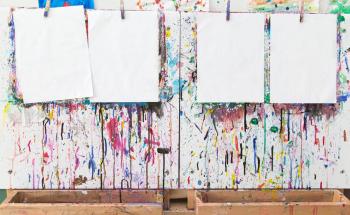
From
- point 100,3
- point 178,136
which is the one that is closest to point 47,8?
point 100,3

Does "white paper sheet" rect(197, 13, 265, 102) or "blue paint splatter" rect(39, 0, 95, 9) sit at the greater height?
"blue paint splatter" rect(39, 0, 95, 9)

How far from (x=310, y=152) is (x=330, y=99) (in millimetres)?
231

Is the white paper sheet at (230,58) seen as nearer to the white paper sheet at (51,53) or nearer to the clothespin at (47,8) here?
the white paper sheet at (51,53)

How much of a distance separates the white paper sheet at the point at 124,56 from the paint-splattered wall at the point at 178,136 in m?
0.04

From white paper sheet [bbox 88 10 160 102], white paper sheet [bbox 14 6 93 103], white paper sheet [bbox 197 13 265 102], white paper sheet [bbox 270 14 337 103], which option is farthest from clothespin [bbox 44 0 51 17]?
white paper sheet [bbox 270 14 337 103]

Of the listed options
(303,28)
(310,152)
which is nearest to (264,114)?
(310,152)

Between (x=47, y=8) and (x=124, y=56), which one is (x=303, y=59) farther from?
(x=47, y=8)

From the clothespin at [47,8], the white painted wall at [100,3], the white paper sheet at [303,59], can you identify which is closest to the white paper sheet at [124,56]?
the white painted wall at [100,3]

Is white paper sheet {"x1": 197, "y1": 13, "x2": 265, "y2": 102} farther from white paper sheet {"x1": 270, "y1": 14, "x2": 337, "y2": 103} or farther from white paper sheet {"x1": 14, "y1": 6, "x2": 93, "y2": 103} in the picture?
white paper sheet {"x1": 14, "y1": 6, "x2": 93, "y2": 103}

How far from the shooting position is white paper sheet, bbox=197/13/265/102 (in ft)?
5.46

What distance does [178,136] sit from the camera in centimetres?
169

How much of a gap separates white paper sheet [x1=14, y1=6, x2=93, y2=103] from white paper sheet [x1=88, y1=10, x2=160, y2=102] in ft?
0.14

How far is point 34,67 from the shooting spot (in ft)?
5.41

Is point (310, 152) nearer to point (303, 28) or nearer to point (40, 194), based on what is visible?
point (303, 28)
